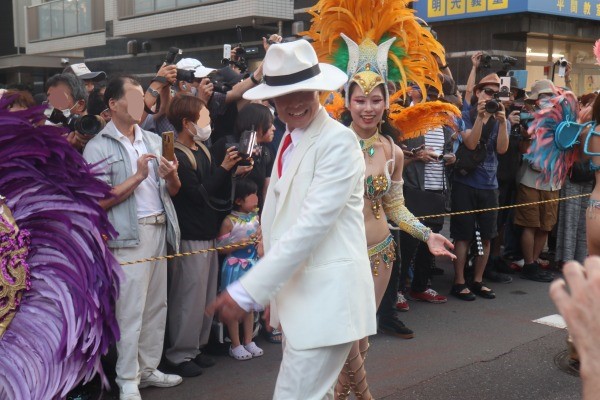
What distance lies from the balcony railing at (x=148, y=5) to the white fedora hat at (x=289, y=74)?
15.5 meters

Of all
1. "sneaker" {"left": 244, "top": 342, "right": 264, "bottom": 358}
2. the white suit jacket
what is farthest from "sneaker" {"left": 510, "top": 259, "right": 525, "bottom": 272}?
the white suit jacket

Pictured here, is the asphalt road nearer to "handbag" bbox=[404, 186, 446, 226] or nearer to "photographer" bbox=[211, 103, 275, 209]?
"handbag" bbox=[404, 186, 446, 226]

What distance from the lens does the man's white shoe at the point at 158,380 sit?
4.45 metres

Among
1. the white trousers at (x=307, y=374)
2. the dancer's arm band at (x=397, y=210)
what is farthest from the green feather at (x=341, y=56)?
the white trousers at (x=307, y=374)

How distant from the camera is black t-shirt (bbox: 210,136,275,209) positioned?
5.17m

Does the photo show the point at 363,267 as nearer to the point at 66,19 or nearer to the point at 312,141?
the point at 312,141

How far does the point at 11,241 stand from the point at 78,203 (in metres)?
0.38

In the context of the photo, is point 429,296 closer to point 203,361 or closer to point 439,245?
point 203,361

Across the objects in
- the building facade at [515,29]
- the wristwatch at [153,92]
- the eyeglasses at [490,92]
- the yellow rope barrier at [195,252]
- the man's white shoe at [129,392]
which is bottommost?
the man's white shoe at [129,392]

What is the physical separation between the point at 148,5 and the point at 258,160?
1605cm

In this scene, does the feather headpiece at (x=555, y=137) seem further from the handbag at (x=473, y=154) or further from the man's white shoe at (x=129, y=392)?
the man's white shoe at (x=129, y=392)

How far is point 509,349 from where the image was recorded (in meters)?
5.21

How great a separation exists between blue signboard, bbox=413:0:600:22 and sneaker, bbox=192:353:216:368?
9467 millimetres

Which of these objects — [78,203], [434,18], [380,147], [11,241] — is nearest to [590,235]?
[380,147]
